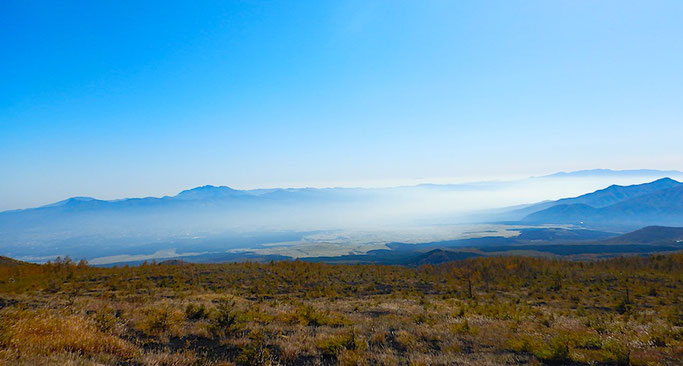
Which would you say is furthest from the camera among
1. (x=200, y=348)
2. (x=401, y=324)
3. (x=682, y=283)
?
(x=682, y=283)

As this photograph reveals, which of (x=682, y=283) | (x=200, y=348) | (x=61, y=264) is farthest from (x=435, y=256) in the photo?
(x=200, y=348)

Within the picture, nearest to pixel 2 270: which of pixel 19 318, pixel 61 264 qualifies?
pixel 61 264

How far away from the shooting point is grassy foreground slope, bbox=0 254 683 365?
672 cm

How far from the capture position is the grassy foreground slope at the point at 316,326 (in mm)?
6723

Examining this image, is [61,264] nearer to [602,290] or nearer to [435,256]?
[602,290]

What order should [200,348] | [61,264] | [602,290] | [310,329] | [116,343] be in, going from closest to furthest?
[116,343] < [200,348] < [310,329] < [602,290] < [61,264]

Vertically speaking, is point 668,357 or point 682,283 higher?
point 668,357

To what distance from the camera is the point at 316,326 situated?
10.8 metres

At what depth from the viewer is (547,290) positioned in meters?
23.2

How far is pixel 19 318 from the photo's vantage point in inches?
281

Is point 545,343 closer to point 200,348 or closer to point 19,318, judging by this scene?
point 200,348

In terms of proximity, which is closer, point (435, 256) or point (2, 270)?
point (2, 270)

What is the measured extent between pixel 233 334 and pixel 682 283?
34.4 meters

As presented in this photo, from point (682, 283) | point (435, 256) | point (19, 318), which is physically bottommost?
point (435, 256)
